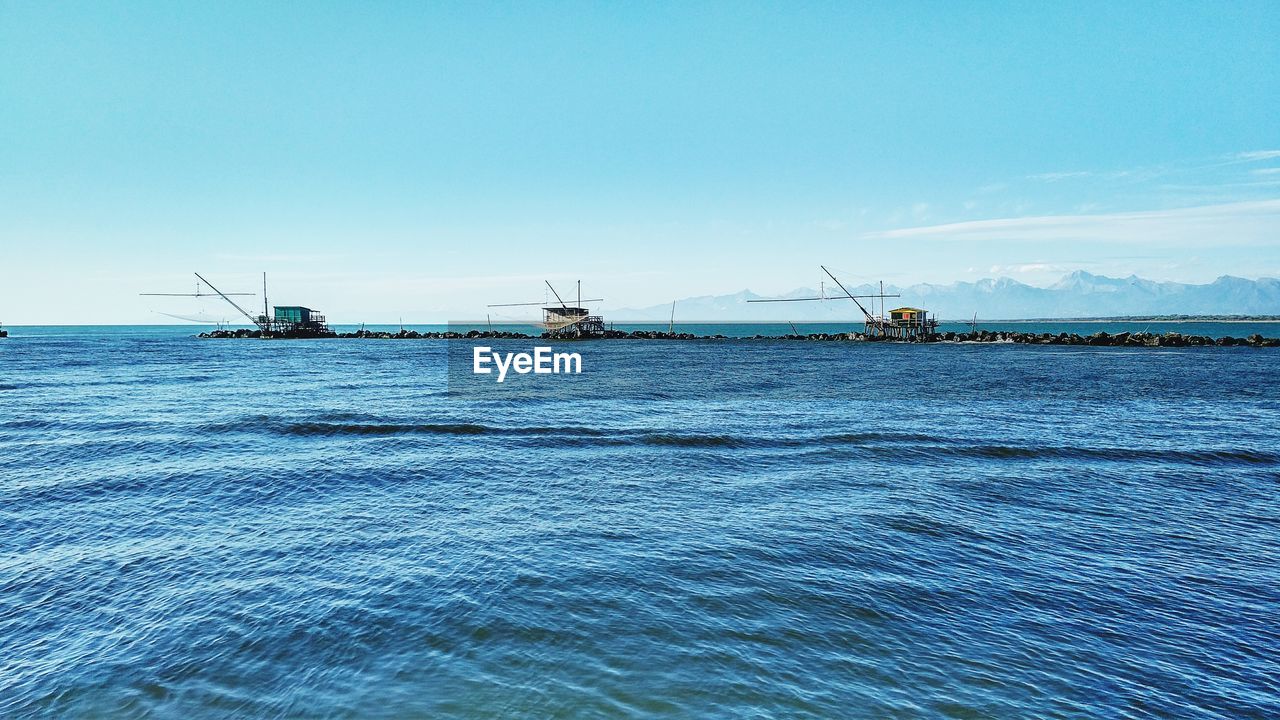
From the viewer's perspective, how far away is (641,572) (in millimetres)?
13422

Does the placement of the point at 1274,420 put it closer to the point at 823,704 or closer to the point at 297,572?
the point at 823,704

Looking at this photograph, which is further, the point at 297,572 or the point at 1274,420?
the point at 1274,420

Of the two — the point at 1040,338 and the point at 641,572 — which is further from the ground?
the point at 1040,338

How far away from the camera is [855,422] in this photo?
33938 mm

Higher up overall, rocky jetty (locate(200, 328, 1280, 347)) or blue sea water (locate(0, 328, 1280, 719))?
rocky jetty (locate(200, 328, 1280, 347))

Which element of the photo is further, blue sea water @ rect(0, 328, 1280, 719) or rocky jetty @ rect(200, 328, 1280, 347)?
rocky jetty @ rect(200, 328, 1280, 347)

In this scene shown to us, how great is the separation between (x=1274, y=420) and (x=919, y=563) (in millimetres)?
33904

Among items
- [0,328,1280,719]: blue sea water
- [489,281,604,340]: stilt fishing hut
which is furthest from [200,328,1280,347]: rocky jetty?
[0,328,1280,719]: blue sea water

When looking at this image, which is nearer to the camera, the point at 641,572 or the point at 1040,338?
the point at 641,572

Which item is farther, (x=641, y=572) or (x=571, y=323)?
(x=571, y=323)

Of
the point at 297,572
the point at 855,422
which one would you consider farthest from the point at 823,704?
the point at 855,422

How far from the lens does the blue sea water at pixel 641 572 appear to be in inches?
364

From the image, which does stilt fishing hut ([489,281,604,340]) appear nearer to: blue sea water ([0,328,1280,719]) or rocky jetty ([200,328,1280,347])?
rocky jetty ([200,328,1280,347])

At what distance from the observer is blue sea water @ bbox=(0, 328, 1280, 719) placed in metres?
9.25
